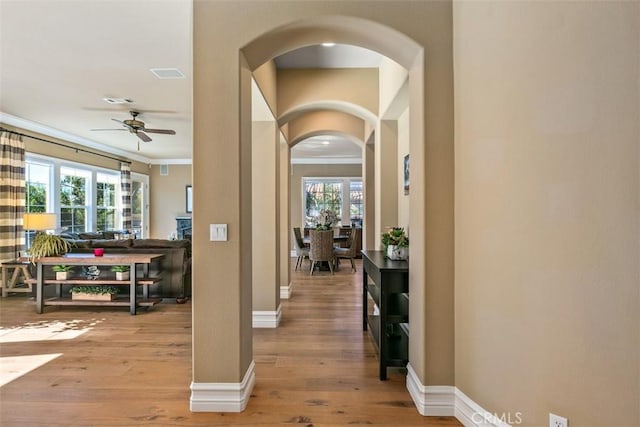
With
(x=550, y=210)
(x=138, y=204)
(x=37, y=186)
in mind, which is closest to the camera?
(x=550, y=210)

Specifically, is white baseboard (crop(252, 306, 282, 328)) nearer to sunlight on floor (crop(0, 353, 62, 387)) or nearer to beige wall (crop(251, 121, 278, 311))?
beige wall (crop(251, 121, 278, 311))

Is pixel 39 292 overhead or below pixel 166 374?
overhead

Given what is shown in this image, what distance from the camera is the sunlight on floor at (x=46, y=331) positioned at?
10.9 feet

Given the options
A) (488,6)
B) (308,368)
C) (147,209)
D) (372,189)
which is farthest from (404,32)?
(147,209)

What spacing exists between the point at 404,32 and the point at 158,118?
15.5 ft

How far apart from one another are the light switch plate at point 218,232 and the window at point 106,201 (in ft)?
22.8

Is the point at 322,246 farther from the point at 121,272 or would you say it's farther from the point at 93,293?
the point at 93,293

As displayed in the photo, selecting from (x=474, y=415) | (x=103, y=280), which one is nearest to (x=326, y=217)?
(x=103, y=280)

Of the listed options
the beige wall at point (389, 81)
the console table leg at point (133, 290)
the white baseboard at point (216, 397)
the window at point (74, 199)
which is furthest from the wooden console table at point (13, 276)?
the beige wall at point (389, 81)

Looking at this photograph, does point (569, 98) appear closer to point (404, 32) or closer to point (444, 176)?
point (444, 176)

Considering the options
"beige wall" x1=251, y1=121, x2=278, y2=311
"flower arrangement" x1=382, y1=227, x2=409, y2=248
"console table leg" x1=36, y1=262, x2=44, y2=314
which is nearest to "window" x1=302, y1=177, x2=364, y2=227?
"beige wall" x1=251, y1=121, x2=278, y2=311

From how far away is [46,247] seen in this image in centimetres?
422

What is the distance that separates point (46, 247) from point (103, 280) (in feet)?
2.66

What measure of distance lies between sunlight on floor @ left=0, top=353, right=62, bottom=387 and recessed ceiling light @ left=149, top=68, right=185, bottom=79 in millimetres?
2949
